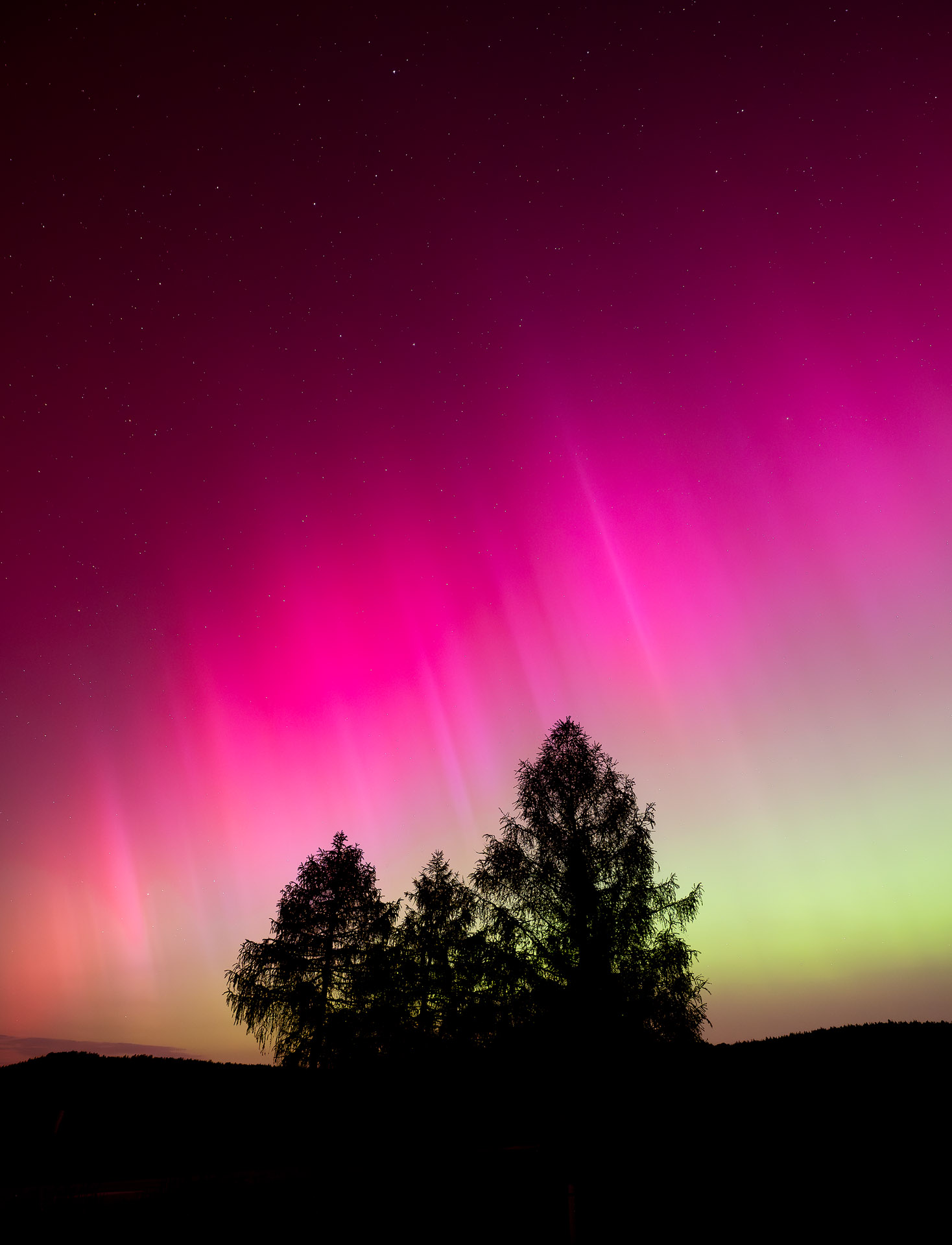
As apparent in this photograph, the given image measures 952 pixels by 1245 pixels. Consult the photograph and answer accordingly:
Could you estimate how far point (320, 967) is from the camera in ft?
68.8

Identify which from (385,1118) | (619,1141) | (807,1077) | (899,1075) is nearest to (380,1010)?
(385,1118)

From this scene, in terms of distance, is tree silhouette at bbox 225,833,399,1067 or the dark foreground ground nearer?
the dark foreground ground

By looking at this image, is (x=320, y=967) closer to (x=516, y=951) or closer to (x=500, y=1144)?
(x=516, y=951)

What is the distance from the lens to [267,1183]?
6.03 meters

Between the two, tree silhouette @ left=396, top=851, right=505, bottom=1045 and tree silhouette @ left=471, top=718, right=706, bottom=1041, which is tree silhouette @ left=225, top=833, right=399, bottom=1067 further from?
tree silhouette @ left=471, top=718, right=706, bottom=1041

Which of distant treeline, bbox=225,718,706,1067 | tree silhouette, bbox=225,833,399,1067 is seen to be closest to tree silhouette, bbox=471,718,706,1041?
distant treeline, bbox=225,718,706,1067

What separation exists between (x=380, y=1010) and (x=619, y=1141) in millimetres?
10887

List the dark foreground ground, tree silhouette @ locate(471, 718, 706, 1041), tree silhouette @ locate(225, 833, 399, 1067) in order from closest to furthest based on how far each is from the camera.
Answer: the dark foreground ground → tree silhouette @ locate(471, 718, 706, 1041) → tree silhouette @ locate(225, 833, 399, 1067)

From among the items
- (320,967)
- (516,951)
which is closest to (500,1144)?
(516,951)

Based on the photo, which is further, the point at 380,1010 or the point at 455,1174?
the point at 380,1010

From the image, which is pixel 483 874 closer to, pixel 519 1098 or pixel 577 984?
pixel 577 984

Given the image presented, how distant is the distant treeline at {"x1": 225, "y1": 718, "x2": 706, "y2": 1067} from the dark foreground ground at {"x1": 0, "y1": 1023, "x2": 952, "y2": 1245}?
1099 millimetres

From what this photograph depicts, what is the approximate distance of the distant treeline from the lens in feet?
52.2

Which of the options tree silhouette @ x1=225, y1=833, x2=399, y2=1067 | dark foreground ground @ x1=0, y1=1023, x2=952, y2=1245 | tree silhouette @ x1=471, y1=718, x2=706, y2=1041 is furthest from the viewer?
tree silhouette @ x1=225, y1=833, x2=399, y2=1067
